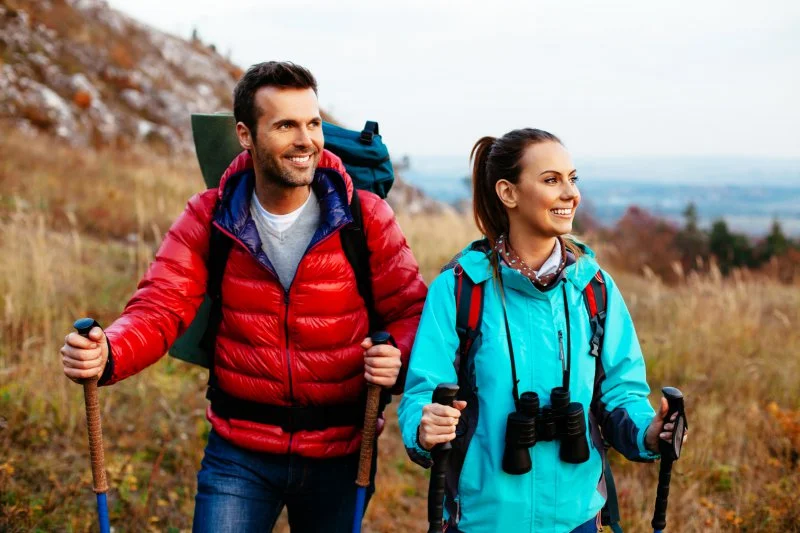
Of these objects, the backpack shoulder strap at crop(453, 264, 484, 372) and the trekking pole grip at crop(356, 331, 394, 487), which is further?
the trekking pole grip at crop(356, 331, 394, 487)

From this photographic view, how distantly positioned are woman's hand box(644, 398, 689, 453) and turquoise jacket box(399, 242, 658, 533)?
23 mm

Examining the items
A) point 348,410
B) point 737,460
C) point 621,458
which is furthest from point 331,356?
point 737,460

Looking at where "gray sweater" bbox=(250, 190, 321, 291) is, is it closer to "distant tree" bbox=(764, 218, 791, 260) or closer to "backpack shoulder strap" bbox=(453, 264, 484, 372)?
"backpack shoulder strap" bbox=(453, 264, 484, 372)

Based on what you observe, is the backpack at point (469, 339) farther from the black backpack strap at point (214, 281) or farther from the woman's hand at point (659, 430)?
the black backpack strap at point (214, 281)

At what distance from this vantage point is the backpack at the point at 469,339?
2.32 m

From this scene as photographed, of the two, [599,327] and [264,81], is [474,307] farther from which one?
[264,81]

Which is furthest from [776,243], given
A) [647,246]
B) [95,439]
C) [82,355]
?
[82,355]

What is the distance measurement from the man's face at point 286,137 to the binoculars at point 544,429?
1104 mm

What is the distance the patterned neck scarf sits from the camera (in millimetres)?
2389

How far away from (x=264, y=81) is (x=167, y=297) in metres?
0.86

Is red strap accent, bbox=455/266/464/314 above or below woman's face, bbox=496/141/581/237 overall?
below

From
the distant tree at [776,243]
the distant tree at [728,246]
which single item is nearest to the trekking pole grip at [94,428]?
the distant tree at [728,246]

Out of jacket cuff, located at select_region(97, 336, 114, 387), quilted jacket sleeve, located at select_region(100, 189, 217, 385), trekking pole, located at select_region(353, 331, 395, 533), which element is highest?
quilted jacket sleeve, located at select_region(100, 189, 217, 385)

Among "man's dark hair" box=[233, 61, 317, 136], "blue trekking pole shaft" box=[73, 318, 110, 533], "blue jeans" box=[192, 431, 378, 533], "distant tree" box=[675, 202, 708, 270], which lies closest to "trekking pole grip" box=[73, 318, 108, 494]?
"blue trekking pole shaft" box=[73, 318, 110, 533]
